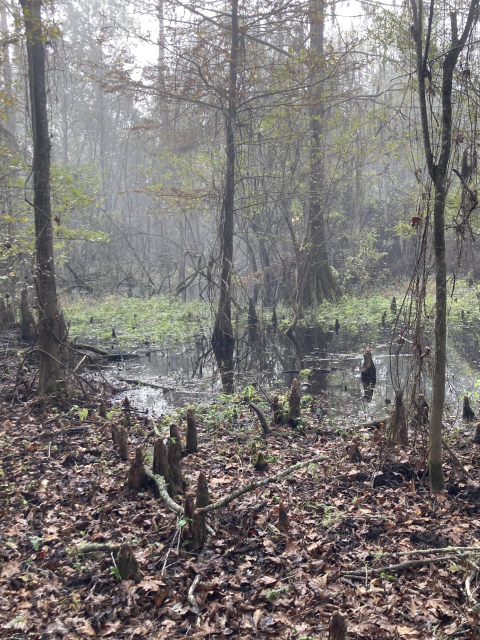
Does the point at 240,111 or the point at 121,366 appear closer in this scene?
the point at 121,366

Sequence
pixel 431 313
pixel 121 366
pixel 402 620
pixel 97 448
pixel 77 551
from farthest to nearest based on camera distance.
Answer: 1. pixel 121 366
2. pixel 97 448
3. pixel 431 313
4. pixel 77 551
5. pixel 402 620

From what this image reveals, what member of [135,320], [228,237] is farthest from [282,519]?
[135,320]

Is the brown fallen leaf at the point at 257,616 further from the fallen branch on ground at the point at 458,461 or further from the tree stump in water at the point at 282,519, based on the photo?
the fallen branch on ground at the point at 458,461

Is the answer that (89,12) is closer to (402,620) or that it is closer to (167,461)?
(167,461)

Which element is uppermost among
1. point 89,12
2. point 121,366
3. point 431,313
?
point 89,12

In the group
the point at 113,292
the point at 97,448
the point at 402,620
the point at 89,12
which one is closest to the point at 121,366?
the point at 97,448

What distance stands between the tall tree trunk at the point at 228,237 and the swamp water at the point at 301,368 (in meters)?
0.39

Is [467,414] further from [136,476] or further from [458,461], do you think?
[136,476]

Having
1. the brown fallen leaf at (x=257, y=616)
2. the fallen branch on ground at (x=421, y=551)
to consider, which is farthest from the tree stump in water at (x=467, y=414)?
the brown fallen leaf at (x=257, y=616)

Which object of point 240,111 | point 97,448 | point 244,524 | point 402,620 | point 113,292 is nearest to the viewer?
point 402,620

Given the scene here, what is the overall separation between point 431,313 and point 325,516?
224 centimetres

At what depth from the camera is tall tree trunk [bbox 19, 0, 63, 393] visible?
7746 mm

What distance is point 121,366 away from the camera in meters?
12.1

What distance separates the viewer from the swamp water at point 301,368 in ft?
29.7
